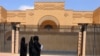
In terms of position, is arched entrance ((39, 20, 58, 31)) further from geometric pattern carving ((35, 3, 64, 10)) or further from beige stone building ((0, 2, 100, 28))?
geometric pattern carving ((35, 3, 64, 10))

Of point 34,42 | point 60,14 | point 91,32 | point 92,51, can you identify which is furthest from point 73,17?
point 34,42

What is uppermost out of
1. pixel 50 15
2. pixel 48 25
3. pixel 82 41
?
pixel 50 15

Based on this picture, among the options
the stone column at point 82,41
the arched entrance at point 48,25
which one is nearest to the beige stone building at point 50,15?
the arched entrance at point 48,25

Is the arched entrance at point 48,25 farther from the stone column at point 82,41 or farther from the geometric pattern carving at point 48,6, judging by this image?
the stone column at point 82,41

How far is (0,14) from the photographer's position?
4009cm

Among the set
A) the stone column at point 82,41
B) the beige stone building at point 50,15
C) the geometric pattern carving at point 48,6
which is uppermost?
the geometric pattern carving at point 48,6

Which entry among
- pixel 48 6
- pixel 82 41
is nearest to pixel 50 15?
pixel 48 6

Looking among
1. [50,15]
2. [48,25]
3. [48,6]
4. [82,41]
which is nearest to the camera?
[82,41]

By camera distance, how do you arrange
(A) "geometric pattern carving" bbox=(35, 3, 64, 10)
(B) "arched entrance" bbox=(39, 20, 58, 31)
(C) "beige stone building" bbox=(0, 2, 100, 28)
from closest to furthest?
(C) "beige stone building" bbox=(0, 2, 100, 28)
(A) "geometric pattern carving" bbox=(35, 3, 64, 10)
(B) "arched entrance" bbox=(39, 20, 58, 31)

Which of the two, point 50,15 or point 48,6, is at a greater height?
point 48,6

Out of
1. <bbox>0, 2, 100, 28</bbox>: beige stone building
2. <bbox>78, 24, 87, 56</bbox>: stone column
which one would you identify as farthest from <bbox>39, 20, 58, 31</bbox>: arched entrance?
<bbox>78, 24, 87, 56</bbox>: stone column

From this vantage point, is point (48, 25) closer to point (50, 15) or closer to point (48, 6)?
point (50, 15)

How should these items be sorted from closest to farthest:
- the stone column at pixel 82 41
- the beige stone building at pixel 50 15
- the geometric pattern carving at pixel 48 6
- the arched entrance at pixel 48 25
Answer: the stone column at pixel 82 41 → the beige stone building at pixel 50 15 → the geometric pattern carving at pixel 48 6 → the arched entrance at pixel 48 25

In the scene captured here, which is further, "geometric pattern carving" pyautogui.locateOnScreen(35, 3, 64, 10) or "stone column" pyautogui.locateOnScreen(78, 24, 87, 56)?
"geometric pattern carving" pyautogui.locateOnScreen(35, 3, 64, 10)
